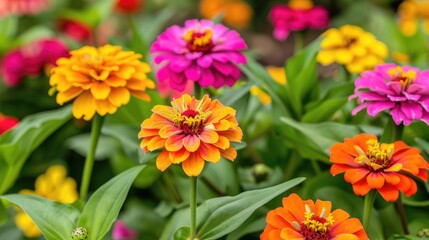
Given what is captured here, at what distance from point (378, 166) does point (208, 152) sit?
0.21m

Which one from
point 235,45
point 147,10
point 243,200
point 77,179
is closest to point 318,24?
point 235,45

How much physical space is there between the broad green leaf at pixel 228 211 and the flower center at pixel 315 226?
0.20ft

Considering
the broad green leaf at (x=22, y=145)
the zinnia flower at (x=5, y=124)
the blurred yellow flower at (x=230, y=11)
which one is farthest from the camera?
the blurred yellow flower at (x=230, y=11)

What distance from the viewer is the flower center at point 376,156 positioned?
0.77 metres

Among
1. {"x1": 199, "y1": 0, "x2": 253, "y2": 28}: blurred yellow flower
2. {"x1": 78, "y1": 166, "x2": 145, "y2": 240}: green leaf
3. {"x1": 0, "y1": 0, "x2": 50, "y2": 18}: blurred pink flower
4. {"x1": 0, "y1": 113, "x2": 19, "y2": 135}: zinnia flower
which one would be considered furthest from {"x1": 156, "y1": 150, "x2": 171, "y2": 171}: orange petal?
{"x1": 199, "y1": 0, "x2": 253, "y2": 28}: blurred yellow flower

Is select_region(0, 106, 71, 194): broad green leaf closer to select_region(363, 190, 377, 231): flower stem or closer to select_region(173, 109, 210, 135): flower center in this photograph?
select_region(173, 109, 210, 135): flower center

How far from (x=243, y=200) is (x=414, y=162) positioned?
0.22m

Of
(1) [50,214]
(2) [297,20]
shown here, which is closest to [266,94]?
(2) [297,20]

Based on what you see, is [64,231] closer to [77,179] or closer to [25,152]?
[25,152]

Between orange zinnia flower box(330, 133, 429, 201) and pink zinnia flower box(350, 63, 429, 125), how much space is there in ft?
0.16

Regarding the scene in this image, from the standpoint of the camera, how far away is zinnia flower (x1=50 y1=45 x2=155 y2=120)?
91 cm

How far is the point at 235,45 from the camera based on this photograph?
0.98 metres

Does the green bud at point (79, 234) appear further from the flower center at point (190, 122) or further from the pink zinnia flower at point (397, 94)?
the pink zinnia flower at point (397, 94)

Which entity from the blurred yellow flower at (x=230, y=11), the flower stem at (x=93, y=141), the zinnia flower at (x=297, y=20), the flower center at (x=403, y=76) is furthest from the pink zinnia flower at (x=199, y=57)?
the blurred yellow flower at (x=230, y=11)
